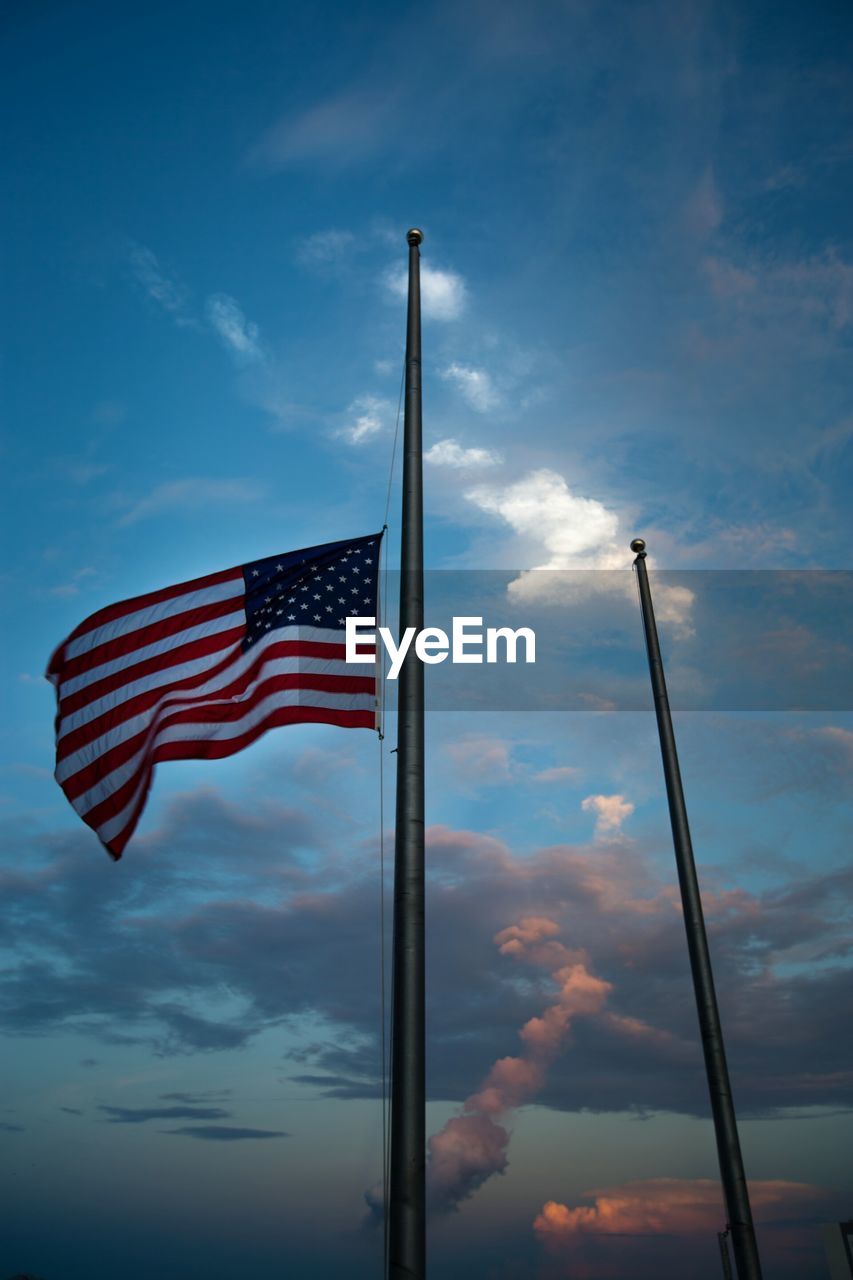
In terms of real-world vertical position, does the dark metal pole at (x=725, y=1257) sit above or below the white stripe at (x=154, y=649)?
below

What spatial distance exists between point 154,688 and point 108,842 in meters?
2.28

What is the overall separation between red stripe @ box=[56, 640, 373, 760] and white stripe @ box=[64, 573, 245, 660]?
1.13m

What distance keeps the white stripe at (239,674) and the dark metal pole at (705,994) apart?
7261 mm

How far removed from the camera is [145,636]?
48.8 feet

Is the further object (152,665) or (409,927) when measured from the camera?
(152,665)

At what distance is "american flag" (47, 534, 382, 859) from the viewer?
44.5ft

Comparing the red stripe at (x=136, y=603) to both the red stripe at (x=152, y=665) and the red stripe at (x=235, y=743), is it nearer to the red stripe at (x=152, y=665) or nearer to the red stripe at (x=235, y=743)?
the red stripe at (x=152, y=665)

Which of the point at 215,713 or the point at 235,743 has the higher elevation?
the point at 215,713

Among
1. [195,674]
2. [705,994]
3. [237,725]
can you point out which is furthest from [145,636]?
[705,994]

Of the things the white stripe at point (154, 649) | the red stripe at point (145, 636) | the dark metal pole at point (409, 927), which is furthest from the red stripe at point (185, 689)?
the dark metal pole at point (409, 927)

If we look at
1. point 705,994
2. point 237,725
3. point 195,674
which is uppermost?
point 195,674

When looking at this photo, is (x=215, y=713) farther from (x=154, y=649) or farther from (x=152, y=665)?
(x=154, y=649)

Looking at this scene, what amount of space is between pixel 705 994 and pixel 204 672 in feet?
31.8

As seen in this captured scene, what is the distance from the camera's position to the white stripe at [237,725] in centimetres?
1331
